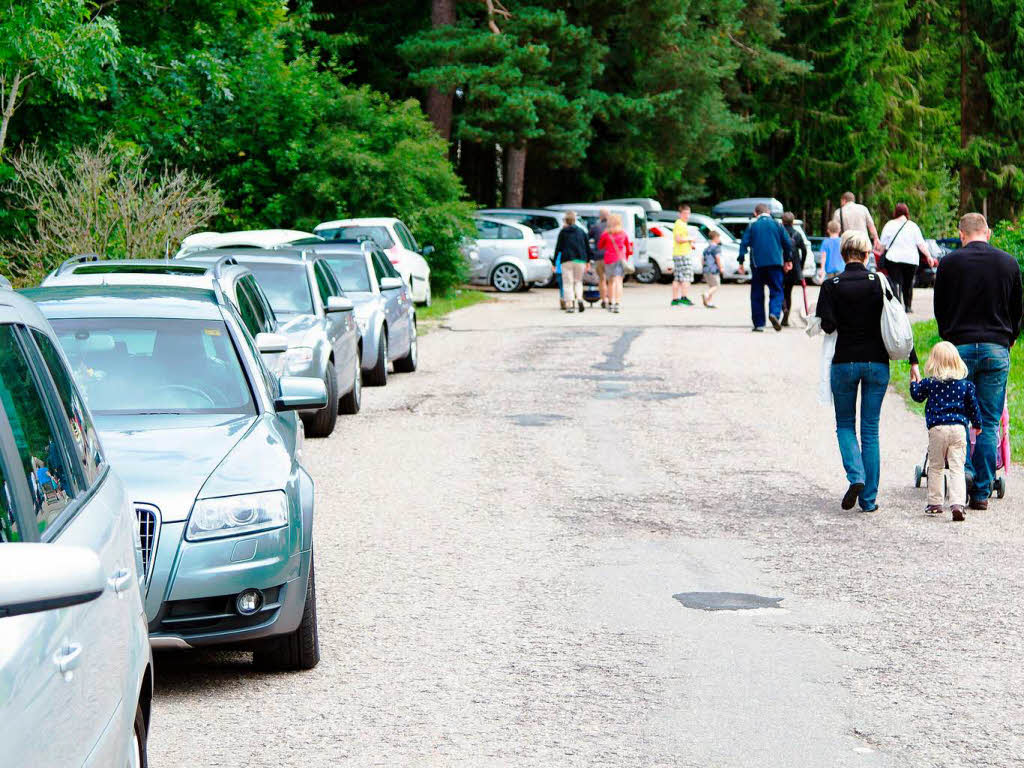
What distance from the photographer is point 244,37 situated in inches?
1016

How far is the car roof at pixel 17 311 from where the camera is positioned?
11.7 feet

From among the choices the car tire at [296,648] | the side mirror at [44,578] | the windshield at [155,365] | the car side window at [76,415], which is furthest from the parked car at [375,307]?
the side mirror at [44,578]

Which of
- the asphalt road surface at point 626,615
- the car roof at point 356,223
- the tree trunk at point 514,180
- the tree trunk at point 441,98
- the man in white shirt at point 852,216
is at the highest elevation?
the tree trunk at point 441,98

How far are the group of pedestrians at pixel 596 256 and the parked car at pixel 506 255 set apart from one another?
5.89 meters

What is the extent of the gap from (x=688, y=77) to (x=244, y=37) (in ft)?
70.8

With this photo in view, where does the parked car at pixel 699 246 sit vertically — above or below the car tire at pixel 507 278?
above

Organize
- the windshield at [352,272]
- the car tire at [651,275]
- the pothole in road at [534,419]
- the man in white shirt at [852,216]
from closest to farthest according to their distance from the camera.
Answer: the pothole in road at [534,419], the windshield at [352,272], the man in white shirt at [852,216], the car tire at [651,275]

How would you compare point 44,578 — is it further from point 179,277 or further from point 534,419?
point 534,419

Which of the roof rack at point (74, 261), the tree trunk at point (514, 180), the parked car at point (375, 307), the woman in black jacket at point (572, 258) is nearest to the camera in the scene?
the roof rack at point (74, 261)

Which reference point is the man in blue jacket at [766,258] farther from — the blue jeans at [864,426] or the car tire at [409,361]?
the blue jeans at [864,426]

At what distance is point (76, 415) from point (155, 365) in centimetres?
316

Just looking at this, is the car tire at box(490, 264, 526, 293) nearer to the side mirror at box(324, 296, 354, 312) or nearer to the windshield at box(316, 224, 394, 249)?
the windshield at box(316, 224, 394, 249)

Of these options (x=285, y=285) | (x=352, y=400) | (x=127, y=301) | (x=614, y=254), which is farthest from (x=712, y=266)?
(x=127, y=301)

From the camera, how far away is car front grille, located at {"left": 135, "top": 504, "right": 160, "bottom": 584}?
5.52 metres
